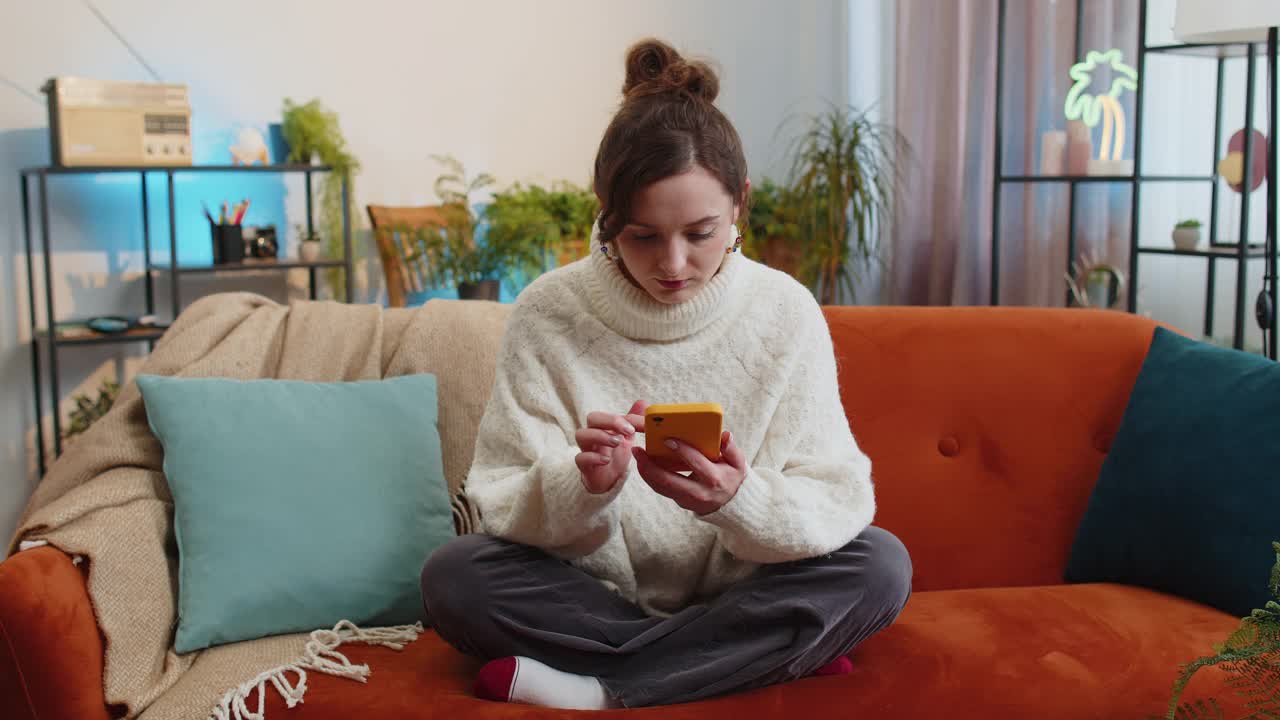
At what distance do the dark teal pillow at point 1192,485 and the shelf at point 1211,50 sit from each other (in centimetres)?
128

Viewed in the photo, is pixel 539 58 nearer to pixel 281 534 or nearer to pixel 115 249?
pixel 115 249

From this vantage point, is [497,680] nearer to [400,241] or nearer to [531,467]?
[531,467]

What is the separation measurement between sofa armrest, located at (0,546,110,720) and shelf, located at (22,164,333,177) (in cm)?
243

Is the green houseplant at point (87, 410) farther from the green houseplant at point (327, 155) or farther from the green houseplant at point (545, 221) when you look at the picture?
the green houseplant at point (545, 221)

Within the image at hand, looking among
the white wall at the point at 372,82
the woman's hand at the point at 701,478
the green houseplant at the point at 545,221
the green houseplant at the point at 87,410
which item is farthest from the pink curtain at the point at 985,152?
the green houseplant at the point at 87,410

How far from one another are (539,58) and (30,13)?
1.76 metres

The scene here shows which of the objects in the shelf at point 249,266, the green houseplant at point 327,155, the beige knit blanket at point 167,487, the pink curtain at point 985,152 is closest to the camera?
the beige knit blanket at point 167,487

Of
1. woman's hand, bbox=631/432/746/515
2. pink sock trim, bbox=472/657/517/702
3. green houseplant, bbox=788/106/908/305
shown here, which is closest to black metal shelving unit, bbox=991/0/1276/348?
green houseplant, bbox=788/106/908/305

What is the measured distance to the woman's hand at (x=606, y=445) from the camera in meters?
1.34

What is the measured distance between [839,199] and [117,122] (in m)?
2.35

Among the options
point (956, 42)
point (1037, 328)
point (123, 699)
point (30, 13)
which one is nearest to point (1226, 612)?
point (1037, 328)

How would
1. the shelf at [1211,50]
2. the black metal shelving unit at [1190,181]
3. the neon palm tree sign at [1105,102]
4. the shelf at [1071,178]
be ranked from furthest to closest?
the neon palm tree sign at [1105,102]
the shelf at [1071,178]
the shelf at [1211,50]
the black metal shelving unit at [1190,181]

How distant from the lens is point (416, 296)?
3.32 m

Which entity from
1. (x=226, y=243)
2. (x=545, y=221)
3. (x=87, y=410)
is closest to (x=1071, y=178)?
(x=545, y=221)
